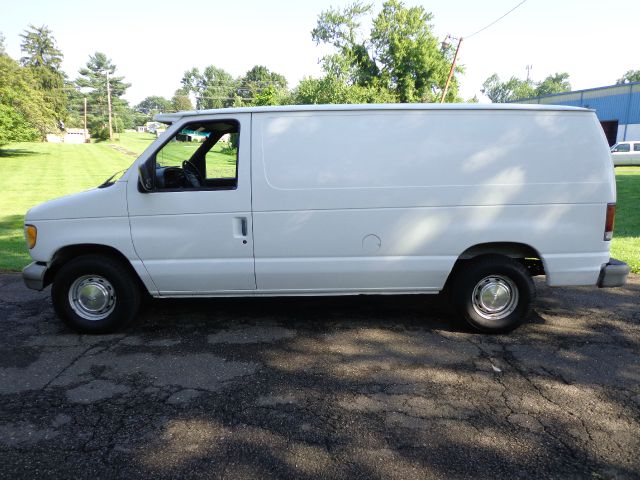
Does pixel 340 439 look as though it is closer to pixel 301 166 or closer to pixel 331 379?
pixel 331 379

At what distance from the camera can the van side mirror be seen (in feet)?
14.1

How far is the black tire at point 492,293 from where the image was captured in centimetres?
448

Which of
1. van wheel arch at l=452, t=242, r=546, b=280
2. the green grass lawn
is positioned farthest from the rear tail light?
the green grass lawn

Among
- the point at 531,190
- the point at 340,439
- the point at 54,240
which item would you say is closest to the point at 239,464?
the point at 340,439

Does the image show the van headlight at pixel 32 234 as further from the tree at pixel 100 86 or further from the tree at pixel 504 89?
the tree at pixel 504 89

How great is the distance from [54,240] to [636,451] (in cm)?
477

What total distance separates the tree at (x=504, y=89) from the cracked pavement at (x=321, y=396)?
134145 mm

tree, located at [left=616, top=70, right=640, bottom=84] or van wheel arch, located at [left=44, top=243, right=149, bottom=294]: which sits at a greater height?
tree, located at [left=616, top=70, right=640, bottom=84]

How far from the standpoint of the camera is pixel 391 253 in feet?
14.6

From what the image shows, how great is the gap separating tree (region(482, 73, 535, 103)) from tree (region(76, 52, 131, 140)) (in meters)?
94.7

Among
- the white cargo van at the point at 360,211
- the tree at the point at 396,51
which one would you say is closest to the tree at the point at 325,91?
the tree at the point at 396,51

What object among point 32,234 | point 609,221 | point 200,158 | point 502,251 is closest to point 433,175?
point 502,251

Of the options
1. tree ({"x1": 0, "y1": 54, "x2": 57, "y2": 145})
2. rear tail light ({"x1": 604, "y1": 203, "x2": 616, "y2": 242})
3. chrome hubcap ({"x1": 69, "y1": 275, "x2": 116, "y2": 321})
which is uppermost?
tree ({"x1": 0, "y1": 54, "x2": 57, "y2": 145})

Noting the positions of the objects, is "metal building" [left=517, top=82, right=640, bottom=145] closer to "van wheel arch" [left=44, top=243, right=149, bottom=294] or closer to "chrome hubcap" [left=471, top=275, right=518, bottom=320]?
"chrome hubcap" [left=471, top=275, right=518, bottom=320]
